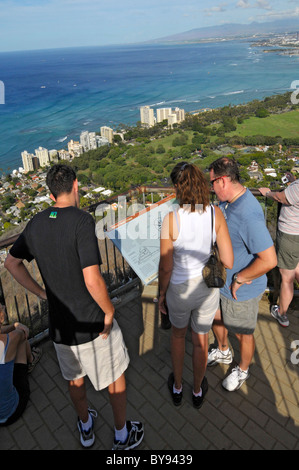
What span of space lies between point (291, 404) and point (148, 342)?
1.39 meters

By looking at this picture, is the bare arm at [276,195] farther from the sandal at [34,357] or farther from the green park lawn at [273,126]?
the green park lawn at [273,126]

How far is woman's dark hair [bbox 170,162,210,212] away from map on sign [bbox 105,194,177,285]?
84cm

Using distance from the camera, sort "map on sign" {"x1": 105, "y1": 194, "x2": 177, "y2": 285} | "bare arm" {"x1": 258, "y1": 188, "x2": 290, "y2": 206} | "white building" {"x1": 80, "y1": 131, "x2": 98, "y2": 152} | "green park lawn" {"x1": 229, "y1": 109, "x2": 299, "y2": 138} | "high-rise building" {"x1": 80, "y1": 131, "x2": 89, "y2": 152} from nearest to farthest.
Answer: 1. "map on sign" {"x1": 105, "y1": 194, "x2": 177, "y2": 285}
2. "bare arm" {"x1": 258, "y1": 188, "x2": 290, "y2": 206}
3. "green park lawn" {"x1": 229, "y1": 109, "x2": 299, "y2": 138}
4. "white building" {"x1": 80, "y1": 131, "x2": 98, "y2": 152}
5. "high-rise building" {"x1": 80, "y1": 131, "x2": 89, "y2": 152}

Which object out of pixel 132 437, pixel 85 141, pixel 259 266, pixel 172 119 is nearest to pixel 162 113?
pixel 172 119

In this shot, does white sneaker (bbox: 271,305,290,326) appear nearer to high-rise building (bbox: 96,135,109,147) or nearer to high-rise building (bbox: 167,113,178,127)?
high-rise building (bbox: 96,135,109,147)

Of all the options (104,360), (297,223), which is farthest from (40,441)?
(297,223)

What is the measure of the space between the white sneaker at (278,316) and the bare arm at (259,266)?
1.33m

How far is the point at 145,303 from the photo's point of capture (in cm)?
384

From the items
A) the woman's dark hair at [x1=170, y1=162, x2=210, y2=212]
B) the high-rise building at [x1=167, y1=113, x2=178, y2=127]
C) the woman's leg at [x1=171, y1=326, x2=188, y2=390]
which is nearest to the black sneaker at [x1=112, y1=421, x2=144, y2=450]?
the woman's leg at [x1=171, y1=326, x2=188, y2=390]

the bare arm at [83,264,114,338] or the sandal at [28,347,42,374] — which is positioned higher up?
the bare arm at [83,264,114,338]

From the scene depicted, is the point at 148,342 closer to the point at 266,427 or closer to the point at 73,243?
the point at 266,427

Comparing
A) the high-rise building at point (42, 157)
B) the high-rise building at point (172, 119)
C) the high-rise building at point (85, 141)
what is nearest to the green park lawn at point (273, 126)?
the high-rise building at point (172, 119)

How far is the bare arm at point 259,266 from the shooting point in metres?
2.17

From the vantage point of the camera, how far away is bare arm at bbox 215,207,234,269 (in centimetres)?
203
